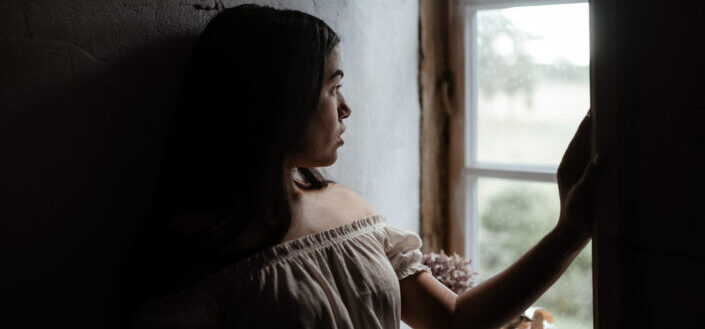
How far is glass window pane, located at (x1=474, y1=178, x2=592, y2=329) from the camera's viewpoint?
1.58 meters

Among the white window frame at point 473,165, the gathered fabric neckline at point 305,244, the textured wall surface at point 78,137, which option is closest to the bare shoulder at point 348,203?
the gathered fabric neckline at point 305,244

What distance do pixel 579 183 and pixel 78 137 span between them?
760mm

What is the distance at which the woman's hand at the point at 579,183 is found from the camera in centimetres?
86

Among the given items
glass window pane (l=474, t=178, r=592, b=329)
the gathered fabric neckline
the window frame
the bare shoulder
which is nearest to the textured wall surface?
the gathered fabric neckline

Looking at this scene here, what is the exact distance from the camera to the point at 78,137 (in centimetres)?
85

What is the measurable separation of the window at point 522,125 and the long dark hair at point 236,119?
0.86 m

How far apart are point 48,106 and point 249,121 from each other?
0.95ft

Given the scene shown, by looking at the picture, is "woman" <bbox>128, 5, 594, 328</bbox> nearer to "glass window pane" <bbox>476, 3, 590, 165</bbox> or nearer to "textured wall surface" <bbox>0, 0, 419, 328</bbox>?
"textured wall surface" <bbox>0, 0, 419, 328</bbox>

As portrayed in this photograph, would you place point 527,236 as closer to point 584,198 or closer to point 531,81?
point 531,81

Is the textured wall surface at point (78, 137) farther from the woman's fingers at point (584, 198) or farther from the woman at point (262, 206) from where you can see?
the woman's fingers at point (584, 198)

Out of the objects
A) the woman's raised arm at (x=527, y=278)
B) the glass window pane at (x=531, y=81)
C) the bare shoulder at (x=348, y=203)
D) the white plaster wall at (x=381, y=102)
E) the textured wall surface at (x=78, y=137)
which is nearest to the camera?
the textured wall surface at (x=78, y=137)

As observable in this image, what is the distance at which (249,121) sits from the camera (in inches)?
36.7

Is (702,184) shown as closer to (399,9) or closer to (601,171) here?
(601,171)

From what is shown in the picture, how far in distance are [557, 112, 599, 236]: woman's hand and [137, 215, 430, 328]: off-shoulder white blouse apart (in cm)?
33
